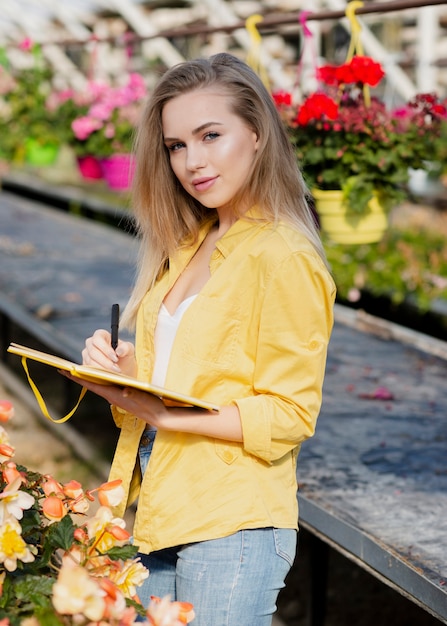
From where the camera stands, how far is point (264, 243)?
1.56m

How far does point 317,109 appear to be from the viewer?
2.75 m

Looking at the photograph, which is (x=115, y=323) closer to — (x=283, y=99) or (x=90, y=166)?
(x=283, y=99)

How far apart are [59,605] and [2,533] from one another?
17 cm

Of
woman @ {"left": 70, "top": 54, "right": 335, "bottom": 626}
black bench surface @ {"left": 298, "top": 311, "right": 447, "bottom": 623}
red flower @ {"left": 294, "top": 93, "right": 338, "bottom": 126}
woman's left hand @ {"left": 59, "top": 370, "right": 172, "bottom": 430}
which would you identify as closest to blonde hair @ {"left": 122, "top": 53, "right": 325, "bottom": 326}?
woman @ {"left": 70, "top": 54, "right": 335, "bottom": 626}

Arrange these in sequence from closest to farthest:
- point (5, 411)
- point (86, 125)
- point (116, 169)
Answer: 1. point (5, 411)
2. point (86, 125)
3. point (116, 169)

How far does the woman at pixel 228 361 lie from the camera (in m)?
1.53

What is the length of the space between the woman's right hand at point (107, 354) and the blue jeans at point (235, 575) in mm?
347

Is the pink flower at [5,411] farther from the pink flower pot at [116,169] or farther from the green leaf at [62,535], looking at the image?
the pink flower pot at [116,169]

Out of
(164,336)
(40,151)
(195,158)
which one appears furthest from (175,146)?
(40,151)

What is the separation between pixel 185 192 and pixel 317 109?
106 centimetres

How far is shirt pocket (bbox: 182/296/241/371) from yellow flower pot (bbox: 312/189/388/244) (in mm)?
1393

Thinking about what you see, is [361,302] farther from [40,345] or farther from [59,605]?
[59,605]

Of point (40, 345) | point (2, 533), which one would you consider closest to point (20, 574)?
point (2, 533)

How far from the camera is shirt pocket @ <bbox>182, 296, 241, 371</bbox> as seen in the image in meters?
1.57
